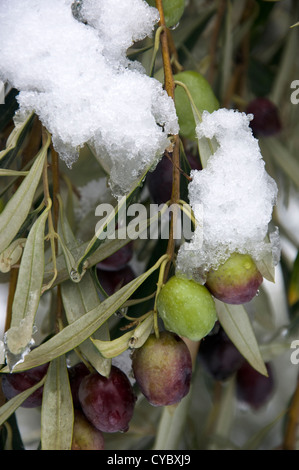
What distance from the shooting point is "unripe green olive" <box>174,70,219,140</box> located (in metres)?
0.84

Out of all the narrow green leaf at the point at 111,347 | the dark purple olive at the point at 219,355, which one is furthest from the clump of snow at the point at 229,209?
the dark purple olive at the point at 219,355

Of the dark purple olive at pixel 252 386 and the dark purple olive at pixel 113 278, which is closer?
the dark purple olive at pixel 113 278

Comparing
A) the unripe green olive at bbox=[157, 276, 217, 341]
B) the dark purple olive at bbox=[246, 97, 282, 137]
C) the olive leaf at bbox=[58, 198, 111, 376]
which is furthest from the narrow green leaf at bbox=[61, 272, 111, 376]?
the dark purple olive at bbox=[246, 97, 282, 137]

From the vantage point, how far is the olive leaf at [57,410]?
0.74 metres

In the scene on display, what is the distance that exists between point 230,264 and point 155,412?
97 cm

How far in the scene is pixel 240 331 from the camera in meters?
0.86

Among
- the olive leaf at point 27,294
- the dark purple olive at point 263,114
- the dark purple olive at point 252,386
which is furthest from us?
the dark purple olive at point 252,386

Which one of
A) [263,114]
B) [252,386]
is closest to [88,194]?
[263,114]

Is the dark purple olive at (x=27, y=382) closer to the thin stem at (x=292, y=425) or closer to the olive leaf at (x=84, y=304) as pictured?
the olive leaf at (x=84, y=304)

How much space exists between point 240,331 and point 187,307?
0.19 m

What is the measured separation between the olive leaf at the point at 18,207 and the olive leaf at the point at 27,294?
0.02 m

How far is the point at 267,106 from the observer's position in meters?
1.27

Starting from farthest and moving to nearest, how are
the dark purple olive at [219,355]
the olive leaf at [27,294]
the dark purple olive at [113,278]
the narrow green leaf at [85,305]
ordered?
the dark purple olive at [219,355], the dark purple olive at [113,278], the narrow green leaf at [85,305], the olive leaf at [27,294]

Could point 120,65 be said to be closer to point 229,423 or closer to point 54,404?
point 54,404
